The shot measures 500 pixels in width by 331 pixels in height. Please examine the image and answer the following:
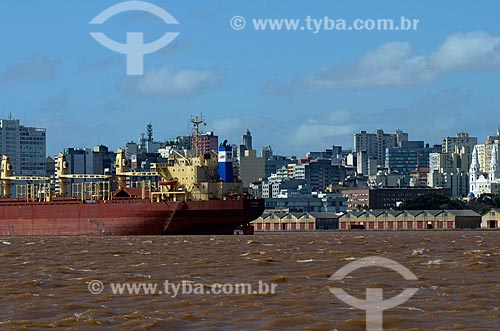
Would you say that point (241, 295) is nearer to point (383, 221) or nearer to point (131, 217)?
point (131, 217)

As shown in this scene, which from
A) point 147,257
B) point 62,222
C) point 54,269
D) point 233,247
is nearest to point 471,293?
point 54,269

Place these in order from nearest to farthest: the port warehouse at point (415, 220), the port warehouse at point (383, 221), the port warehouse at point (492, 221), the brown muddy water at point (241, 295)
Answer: the brown muddy water at point (241, 295) < the port warehouse at point (415, 220) < the port warehouse at point (383, 221) < the port warehouse at point (492, 221)

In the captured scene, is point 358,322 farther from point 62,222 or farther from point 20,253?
point 62,222

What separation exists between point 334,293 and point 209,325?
17.9 feet

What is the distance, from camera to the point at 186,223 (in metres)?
75.8

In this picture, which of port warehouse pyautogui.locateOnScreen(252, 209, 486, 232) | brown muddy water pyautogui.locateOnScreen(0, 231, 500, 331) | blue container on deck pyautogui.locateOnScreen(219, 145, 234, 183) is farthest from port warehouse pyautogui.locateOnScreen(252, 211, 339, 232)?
brown muddy water pyautogui.locateOnScreen(0, 231, 500, 331)

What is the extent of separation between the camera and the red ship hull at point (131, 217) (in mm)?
75625

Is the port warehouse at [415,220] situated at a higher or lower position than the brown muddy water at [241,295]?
higher

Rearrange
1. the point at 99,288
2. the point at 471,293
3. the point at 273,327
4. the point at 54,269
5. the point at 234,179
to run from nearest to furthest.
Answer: the point at 273,327 → the point at 471,293 → the point at 99,288 → the point at 54,269 → the point at 234,179

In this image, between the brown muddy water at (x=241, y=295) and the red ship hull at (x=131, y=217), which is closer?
the brown muddy water at (x=241, y=295)

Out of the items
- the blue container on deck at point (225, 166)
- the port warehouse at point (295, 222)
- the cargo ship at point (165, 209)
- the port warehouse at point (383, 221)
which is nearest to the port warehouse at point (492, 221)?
the port warehouse at point (383, 221)

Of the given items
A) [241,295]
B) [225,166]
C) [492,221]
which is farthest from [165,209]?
[492,221]

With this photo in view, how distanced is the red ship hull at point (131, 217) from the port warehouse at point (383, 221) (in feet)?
195

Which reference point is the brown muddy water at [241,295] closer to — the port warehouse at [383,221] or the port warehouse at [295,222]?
the port warehouse at [383,221]
